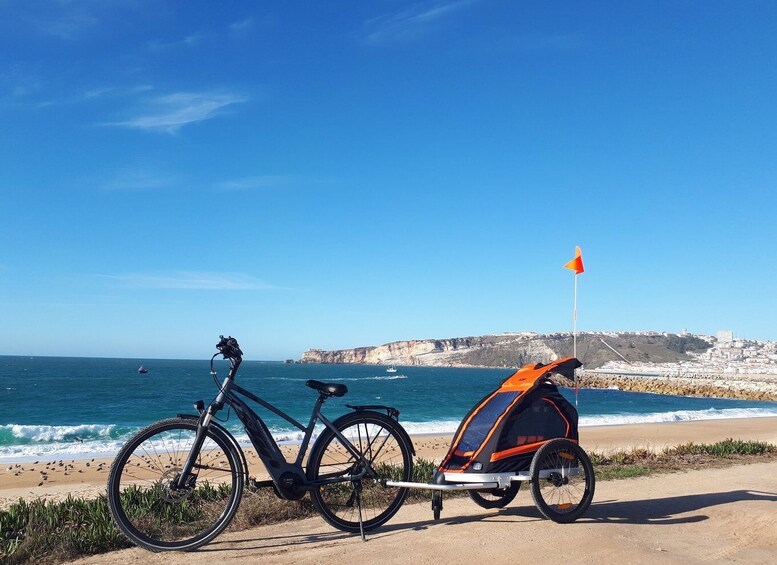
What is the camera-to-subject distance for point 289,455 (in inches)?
259

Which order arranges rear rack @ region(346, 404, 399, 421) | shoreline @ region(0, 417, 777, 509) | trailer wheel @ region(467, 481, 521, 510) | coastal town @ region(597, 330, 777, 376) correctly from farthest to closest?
coastal town @ region(597, 330, 777, 376) < shoreline @ region(0, 417, 777, 509) < trailer wheel @ region(467, 481, 521, 510) < rear rack @ region(346, 404, 399, 421)

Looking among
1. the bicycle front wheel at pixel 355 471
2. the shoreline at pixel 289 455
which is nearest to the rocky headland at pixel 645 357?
the shoreline at pixel 289 455

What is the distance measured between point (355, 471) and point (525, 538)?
152 cm

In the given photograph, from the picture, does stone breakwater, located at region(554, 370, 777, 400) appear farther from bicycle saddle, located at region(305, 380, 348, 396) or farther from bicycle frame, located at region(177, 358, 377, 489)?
bicycle frame, located at region(177, 358, 377, 489)

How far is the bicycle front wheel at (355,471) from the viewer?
526 centimetres

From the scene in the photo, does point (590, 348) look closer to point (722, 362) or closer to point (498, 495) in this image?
point (722, 362)

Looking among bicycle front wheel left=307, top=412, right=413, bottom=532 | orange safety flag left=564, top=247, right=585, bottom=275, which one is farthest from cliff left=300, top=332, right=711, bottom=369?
bicycle front wheel left=307, top=412, right=413, bottom=532

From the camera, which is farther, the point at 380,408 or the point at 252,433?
the point at 380,408

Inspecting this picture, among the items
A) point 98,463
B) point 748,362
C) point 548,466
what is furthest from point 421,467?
point 748,362

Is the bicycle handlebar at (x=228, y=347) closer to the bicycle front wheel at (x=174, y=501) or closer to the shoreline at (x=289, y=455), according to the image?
the bicycle front wheel at (x=174, y=501)

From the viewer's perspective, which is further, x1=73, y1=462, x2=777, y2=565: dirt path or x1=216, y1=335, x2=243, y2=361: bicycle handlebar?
x1=216, y1=335, x2=243, y2=361: bicycle handlebar

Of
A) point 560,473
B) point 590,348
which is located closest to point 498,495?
point 560,473

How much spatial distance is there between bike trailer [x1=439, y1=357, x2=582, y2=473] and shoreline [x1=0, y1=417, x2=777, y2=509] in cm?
183

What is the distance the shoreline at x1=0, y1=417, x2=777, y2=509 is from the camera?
43.5ft
